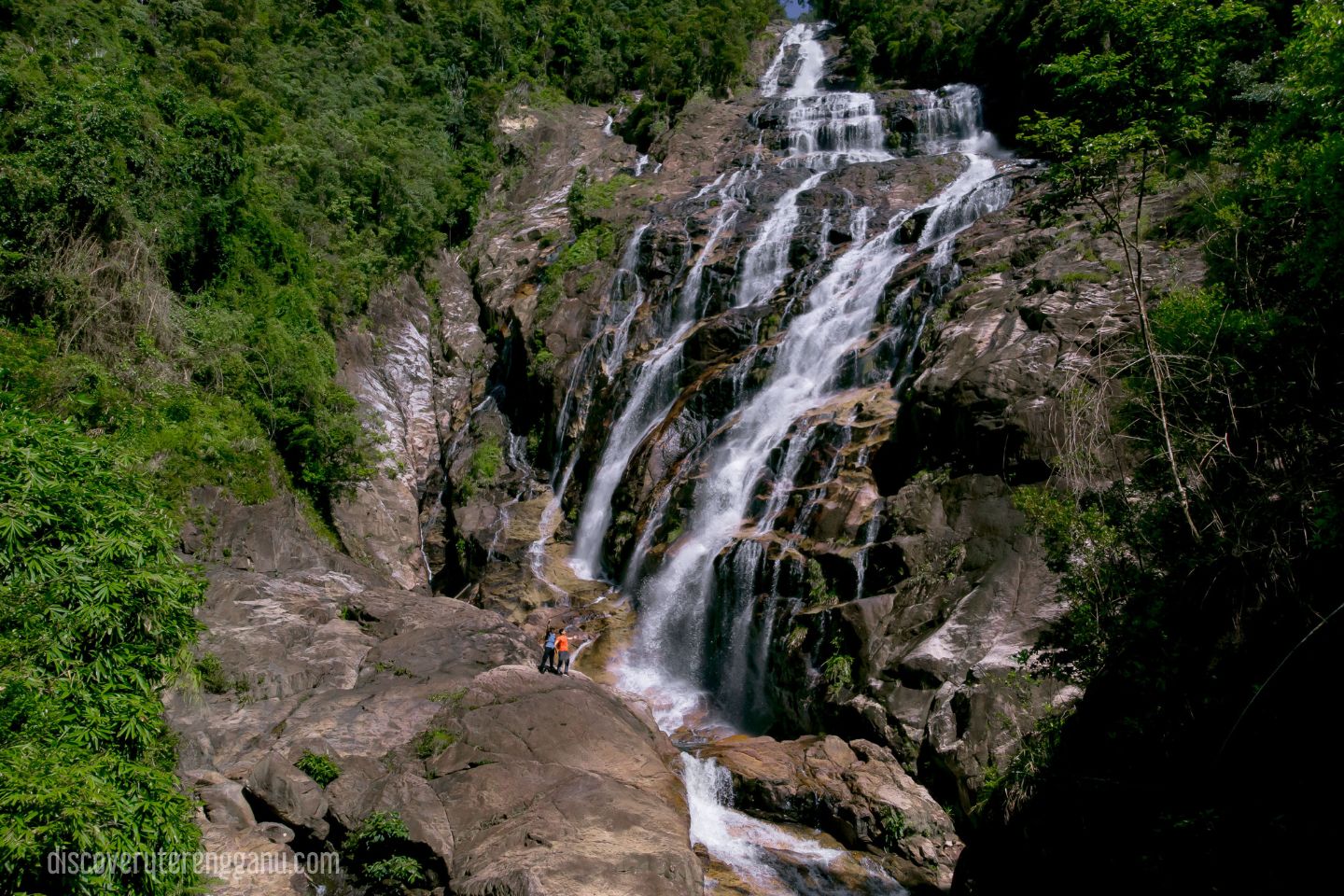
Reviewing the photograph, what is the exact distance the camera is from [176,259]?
66.1 ft

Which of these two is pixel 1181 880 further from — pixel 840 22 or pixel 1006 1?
pixel 840 22

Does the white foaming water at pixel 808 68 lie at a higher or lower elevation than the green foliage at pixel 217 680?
higher

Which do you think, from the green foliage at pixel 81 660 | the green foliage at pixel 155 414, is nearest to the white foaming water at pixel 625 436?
the green foliage at pixel 155 414

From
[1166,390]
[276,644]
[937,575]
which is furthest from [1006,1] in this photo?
[276,644]

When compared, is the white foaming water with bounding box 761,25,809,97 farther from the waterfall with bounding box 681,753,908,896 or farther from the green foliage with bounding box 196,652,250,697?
the green foliage with bounding box 196,652,250,697

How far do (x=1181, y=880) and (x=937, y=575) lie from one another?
8106 mm

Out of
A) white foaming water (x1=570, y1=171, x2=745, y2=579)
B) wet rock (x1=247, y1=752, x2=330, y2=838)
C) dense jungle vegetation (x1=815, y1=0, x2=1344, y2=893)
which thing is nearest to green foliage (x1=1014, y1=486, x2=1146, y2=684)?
dense jungle vegetation (x1=815, y1=0, x2=1344, y2=893)

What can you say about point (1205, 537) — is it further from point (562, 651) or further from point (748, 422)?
point (748, 422)

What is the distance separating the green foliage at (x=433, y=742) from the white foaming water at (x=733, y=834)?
3879 mm

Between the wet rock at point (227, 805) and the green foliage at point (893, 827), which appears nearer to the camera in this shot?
the wet rock at point (227, 805)

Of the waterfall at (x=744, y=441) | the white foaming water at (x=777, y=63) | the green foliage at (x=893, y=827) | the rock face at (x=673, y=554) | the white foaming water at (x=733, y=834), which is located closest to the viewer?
the rock face at (x=673, y=554)

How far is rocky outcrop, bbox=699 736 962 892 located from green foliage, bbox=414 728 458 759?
474 cm

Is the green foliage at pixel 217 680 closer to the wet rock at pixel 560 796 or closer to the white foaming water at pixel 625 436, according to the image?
the wet rock at pixel 560 796

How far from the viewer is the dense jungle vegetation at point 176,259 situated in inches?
213
